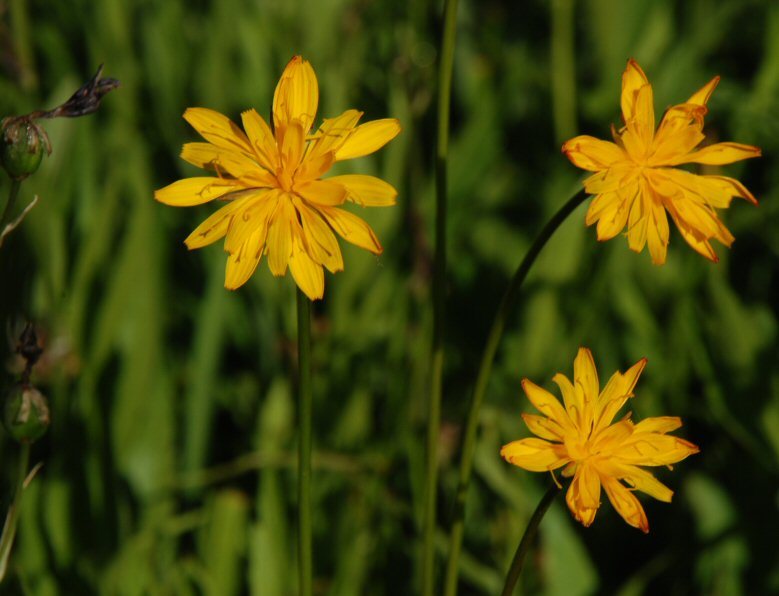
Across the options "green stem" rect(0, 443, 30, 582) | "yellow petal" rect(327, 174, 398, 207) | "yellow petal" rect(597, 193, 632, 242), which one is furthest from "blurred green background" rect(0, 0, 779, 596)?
"yellow petal" rect(597, 193, 632, 242)

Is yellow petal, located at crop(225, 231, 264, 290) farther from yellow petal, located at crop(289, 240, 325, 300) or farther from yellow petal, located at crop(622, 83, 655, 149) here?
yellow petal, located at crop(622, 83, 655, 149)

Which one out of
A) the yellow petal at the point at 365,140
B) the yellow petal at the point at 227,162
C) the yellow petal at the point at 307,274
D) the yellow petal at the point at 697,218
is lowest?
the yellow petal at the point at 307,274

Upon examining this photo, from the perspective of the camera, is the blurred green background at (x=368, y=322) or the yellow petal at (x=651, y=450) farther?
the blurred green background at (x=368, y=322)

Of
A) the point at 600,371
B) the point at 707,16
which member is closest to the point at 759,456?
the point at 600,371

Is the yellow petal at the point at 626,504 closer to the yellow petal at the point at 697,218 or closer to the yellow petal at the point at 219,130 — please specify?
the yellow petal at the point at 697,218

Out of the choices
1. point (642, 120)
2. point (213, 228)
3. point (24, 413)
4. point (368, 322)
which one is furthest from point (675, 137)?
point (368, 322)

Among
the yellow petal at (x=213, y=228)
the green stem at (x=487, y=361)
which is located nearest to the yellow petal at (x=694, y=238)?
the green stem at (x=487, y=361)

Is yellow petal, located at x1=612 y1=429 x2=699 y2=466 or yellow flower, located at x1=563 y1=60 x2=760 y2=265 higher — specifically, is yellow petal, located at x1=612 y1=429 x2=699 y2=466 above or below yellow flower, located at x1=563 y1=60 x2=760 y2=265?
below

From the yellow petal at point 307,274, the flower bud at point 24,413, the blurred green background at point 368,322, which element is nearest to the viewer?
the yellow petal at point 307,274
